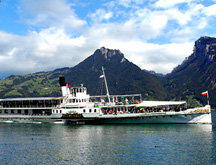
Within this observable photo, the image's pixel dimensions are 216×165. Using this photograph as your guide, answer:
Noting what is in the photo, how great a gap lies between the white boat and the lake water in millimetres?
11162

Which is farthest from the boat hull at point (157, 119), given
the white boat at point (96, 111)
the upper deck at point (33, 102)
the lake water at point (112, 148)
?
the upper deck at point (33, 102)

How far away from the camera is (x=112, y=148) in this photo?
35.3 m

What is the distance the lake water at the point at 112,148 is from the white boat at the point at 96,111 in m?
11.2

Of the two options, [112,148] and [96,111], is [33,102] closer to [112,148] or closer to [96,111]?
[96,111]

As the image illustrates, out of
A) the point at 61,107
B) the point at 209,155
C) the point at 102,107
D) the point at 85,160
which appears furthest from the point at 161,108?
the point at 85,160

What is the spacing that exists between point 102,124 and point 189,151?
102 feet

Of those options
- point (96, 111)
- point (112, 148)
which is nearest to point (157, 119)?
point (96, 111)

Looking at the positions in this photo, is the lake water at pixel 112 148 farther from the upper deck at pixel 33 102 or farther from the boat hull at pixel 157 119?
the upper deck at pixel 33 102

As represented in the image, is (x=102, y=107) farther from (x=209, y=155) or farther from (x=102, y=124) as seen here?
(x=209, y=155)

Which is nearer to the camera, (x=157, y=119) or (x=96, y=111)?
(x=157, y=119)

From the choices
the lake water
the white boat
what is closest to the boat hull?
the white boat

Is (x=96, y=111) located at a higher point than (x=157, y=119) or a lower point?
higher

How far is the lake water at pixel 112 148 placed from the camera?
29875mm

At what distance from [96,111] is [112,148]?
26886 mm
